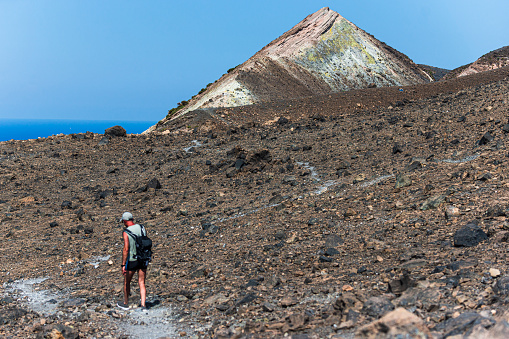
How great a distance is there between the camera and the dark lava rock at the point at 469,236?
7.50m

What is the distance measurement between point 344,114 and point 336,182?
45.0ft

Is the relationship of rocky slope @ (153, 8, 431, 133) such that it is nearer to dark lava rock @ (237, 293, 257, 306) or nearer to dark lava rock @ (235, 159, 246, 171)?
dark lava rock @ (235, 159, 246, 171)

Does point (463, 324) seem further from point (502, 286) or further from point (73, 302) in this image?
point (73, 302)

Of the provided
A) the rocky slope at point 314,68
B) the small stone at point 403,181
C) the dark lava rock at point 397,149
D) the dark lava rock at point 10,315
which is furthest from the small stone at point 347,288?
the rocky slope at point 314,68

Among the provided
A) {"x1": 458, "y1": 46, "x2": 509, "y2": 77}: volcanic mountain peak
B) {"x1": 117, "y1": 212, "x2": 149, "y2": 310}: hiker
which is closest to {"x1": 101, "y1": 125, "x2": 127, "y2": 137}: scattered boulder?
{"x1": 117, "y1": 212, "x2": 149, "y2": 310}: hiker

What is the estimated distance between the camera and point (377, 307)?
5.64 meters

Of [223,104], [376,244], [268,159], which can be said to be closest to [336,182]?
[268,159]

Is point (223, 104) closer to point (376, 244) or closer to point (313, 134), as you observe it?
point (313, 134)

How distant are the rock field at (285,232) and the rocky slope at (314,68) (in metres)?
16.8

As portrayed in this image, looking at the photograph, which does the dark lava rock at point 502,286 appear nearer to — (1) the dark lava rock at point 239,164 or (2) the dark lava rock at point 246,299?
(2) the dark lava rock at point 246,299

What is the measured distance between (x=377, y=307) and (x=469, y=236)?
2.84 meters

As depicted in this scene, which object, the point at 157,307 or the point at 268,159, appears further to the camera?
the point at 268,159

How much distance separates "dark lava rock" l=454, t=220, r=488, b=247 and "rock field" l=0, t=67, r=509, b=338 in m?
0.03

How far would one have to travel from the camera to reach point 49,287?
9281mm
